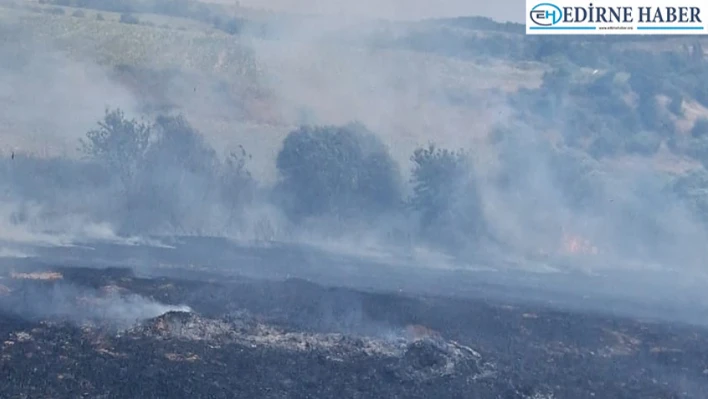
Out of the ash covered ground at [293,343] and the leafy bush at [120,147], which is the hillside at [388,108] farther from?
the ash covered ground at [293,343]

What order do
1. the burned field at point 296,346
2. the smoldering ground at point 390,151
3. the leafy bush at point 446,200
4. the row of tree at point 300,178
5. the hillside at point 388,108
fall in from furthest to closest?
the leafy bush at point 446,200 < the hillside at point 388,108 < the row of tree at point 300,178 < the smoldering ground at point 390,151 < the burned field at point 296,346

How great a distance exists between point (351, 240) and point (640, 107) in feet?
207

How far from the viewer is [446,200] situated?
Result: 87438 mm

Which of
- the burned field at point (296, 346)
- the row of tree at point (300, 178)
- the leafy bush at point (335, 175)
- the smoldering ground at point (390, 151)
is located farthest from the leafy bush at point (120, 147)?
the burned field at point (296, 346)

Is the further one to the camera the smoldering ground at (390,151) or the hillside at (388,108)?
the hillside at (388,108)

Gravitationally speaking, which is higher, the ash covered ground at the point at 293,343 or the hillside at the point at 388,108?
the hillside at the point at 388,108

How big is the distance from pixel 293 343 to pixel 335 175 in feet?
133

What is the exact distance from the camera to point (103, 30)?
372 ft

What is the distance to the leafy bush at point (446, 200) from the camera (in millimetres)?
86562

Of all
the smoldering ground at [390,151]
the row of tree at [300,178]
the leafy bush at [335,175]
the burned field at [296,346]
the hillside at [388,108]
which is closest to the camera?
the burned field at [296,346]

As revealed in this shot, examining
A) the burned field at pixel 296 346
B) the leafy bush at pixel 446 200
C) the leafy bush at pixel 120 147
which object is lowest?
the burned field at pixel 296 346

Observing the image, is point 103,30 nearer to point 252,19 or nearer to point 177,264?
point 252,19

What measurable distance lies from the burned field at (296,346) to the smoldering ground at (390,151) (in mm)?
20041

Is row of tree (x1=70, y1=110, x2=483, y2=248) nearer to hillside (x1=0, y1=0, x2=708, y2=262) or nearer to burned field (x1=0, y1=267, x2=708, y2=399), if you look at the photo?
hillside (x1=0, y1=0, x2=708, y2=262)
